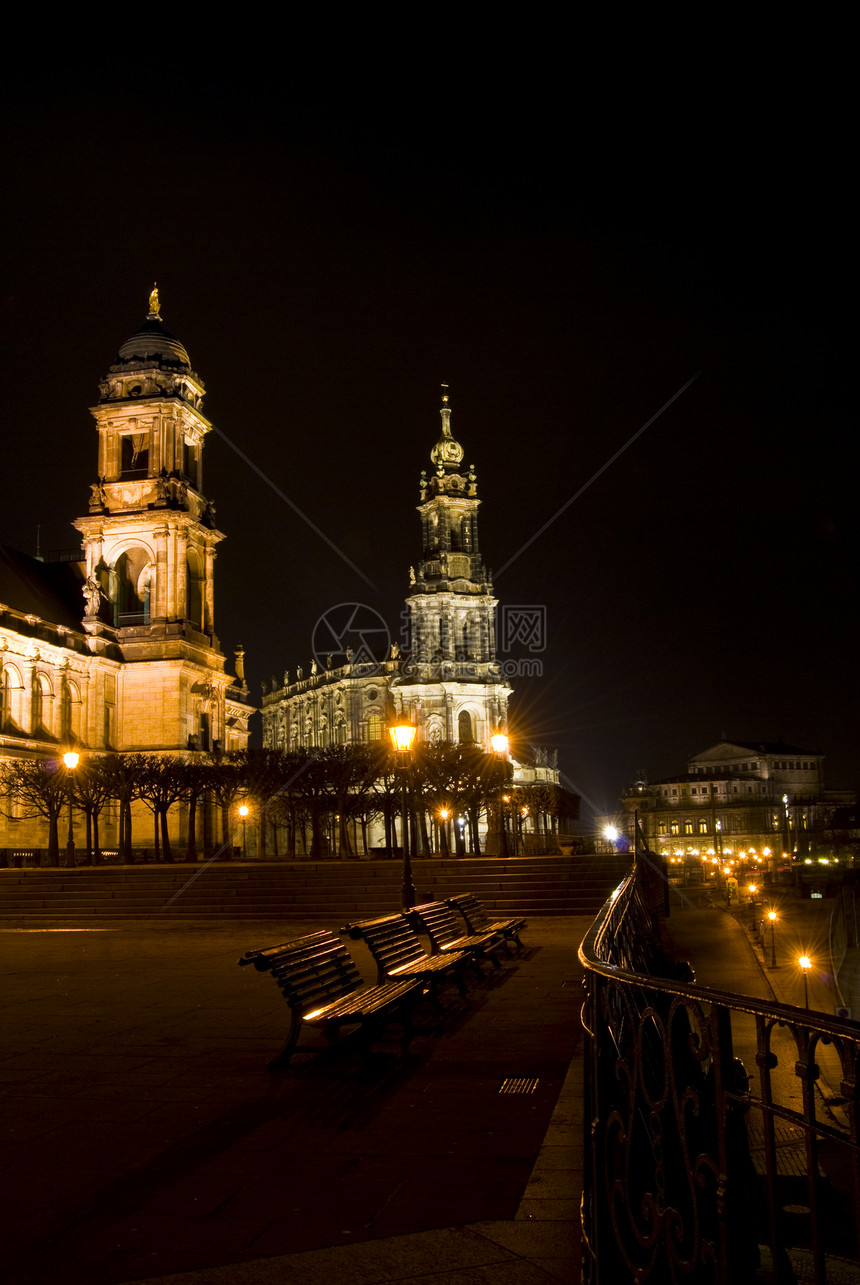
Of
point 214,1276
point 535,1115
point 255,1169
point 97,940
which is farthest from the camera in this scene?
point 97,940

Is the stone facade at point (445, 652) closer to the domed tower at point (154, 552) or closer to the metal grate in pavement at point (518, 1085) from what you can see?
the domed tower at point (154, 552)

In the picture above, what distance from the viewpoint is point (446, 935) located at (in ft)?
48.1

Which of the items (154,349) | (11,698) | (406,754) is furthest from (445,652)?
(406,754)

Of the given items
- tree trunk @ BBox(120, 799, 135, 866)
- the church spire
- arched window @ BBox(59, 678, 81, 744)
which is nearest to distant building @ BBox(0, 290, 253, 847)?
arched window @ BBox(59, 678, 81, 744)

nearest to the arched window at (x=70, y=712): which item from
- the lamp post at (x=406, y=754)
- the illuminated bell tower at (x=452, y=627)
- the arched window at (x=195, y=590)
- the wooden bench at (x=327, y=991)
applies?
the arched window at (x=195, y=590)

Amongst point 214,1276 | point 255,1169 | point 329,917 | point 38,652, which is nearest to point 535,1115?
point 255,1169

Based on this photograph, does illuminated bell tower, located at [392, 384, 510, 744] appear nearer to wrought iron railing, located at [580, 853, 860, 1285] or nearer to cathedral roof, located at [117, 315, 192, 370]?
cathedral roof, located at [117, 315, 192, 370]

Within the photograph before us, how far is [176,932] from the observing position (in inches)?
906

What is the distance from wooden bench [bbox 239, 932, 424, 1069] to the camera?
8664mm

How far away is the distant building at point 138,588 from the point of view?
183ft

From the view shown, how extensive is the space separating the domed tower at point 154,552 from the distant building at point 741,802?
9153cm

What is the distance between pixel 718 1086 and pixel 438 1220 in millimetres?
2525

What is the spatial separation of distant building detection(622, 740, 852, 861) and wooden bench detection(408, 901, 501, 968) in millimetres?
127980

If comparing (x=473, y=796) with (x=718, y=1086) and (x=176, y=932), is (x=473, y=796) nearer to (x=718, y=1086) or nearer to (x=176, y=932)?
(x=176, y=932)
